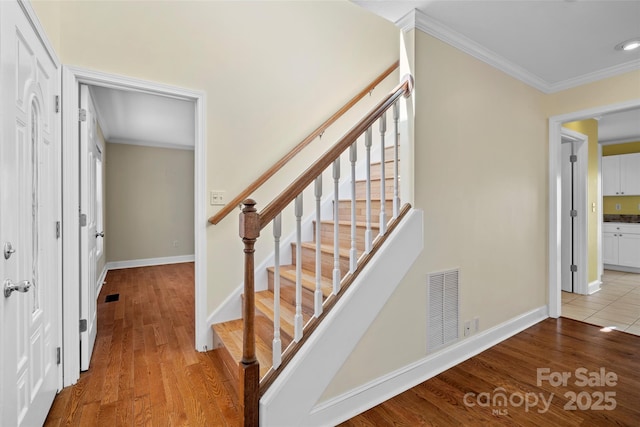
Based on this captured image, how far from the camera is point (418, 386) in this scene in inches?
78.9

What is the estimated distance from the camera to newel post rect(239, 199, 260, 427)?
1.37 metres

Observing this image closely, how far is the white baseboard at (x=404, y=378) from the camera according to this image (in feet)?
5.44

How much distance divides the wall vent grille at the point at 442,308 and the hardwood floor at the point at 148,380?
1.37m

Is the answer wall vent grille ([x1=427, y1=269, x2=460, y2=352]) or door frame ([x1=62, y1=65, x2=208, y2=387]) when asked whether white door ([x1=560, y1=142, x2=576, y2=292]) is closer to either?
wall vent grille ([x1=427, y1=269, x2=460, y2=352])

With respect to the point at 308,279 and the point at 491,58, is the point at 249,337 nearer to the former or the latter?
the point at 308,279

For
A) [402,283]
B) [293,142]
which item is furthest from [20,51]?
[402,283]

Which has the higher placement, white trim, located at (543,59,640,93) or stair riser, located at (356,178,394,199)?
white trim, located at (543,59,640,93)

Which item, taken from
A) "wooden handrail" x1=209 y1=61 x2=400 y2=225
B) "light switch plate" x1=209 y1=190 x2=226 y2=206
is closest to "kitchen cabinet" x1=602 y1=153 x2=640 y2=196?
"wooden handrail" x1=209 y1=61 x2=400 y2=225

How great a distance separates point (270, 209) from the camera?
56.5 inches

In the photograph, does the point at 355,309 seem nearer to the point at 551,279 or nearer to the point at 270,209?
the point at 270,209

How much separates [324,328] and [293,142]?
5.97 feet

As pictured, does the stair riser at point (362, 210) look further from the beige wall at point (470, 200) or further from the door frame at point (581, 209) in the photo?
the door frame at point (581, 209)

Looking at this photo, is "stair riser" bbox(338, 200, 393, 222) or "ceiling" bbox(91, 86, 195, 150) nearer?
"stair riser" bbox(338, 200, 393, 222)

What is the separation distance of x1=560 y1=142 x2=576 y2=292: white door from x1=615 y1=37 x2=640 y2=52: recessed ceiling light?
2007 millimetres
